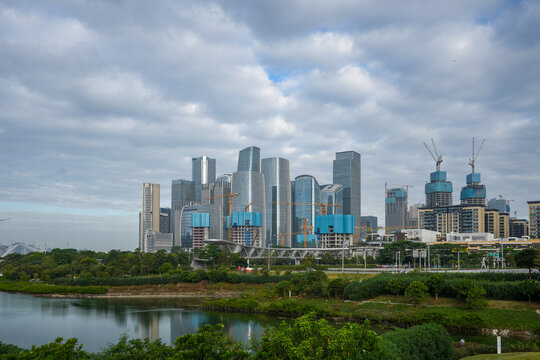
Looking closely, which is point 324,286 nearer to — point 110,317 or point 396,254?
point 110,317

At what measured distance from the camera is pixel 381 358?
2034cm

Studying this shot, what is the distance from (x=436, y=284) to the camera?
5694 centimetres

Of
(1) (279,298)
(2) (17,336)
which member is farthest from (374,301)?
(2) (17,336)

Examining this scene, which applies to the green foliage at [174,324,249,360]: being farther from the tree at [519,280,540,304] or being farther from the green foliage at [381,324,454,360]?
the tree at [519,280,540,304]

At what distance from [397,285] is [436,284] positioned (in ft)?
17.6

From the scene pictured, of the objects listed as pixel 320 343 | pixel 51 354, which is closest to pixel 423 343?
pixel 320 343

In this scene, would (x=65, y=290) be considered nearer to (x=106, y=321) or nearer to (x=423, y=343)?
(x=106, y=321)

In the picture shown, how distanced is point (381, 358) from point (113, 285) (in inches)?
3261

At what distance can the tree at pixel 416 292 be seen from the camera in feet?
183

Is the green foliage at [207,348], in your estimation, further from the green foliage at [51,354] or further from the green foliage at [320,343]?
the green foliage at [51,354]

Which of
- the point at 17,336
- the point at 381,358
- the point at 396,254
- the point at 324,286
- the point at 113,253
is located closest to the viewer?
the point at 381,358

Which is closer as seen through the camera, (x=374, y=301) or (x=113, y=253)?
(x=374, y=301)

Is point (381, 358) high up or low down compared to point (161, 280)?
up

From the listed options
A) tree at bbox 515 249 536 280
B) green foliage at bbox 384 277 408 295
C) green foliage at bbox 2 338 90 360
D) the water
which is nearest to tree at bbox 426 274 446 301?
green foliage at bbox 384 277 408 295
